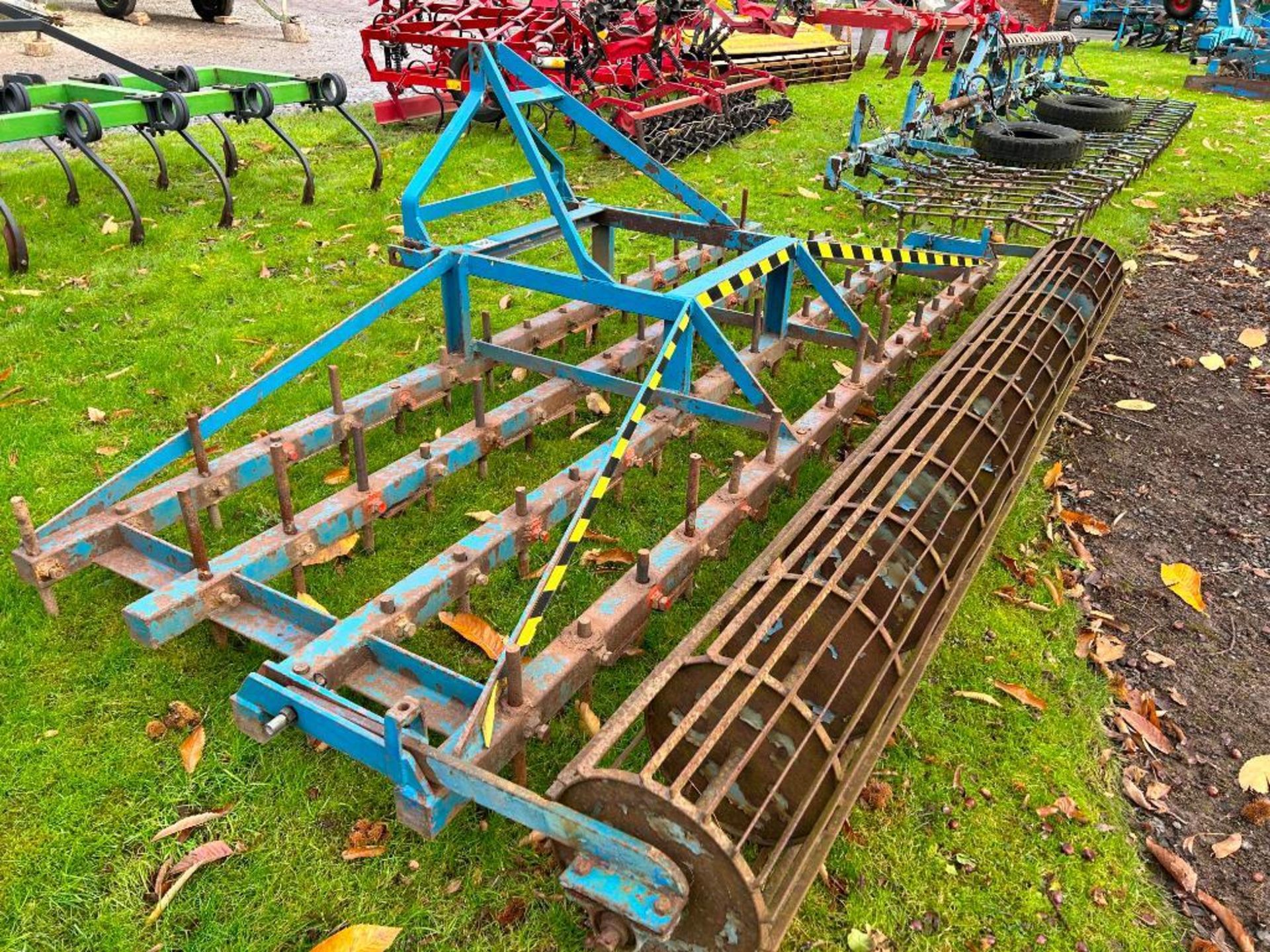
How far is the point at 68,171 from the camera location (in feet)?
23.5

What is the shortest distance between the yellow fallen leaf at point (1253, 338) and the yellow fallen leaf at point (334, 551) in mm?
5700

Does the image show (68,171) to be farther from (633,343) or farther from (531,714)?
(531,714)

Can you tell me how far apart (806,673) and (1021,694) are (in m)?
1.27

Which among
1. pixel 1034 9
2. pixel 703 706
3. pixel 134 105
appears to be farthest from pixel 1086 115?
pixel 1034 9

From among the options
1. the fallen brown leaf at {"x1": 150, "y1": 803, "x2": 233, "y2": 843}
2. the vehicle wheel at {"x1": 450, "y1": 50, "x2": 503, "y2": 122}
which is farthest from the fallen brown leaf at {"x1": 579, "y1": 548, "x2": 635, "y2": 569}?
the vehicle wheel at {"x1": 450, "y1": 50, "x2": 503, "y2": 122}

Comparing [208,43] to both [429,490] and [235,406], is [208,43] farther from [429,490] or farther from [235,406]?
[429,490]

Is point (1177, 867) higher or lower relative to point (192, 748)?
lower

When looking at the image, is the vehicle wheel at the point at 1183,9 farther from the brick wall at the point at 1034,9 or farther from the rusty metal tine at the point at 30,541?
the rusty metal tine at the point at 30,541

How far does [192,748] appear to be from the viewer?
9.34 ft

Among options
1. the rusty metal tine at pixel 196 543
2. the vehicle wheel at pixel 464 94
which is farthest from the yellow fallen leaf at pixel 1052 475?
the vehicle wheel at pixel 464 94

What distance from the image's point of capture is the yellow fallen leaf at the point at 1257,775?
2932mm

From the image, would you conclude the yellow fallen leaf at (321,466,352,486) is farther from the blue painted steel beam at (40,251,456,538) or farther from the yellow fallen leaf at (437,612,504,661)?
the yellow fallen leaf at (437,612,504,661)

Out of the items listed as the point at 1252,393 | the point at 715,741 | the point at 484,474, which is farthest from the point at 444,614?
the point at 1252,393

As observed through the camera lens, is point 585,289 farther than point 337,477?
No
